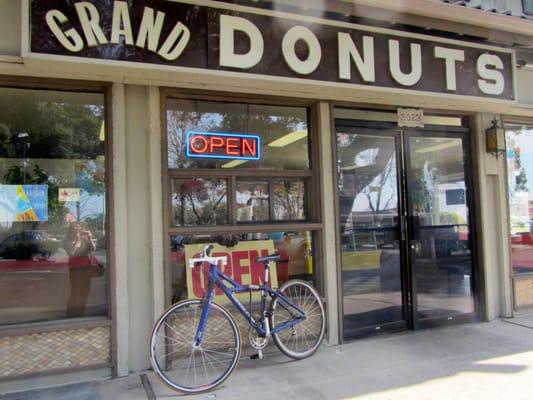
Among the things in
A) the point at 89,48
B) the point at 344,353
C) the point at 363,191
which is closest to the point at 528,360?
the point at 344,353

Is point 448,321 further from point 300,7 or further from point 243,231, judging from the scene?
point 300,7

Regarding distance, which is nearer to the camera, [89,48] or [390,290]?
[89,48]

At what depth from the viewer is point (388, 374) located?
3621 millimetres

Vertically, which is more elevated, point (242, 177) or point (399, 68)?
point (399, 68)

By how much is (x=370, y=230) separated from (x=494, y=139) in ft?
6.34

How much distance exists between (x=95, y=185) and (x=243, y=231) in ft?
4.66

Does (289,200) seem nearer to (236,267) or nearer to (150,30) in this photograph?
(236,267)

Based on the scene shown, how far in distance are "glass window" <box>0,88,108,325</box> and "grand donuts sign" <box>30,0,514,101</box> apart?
2.67 feet

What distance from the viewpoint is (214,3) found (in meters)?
3.50

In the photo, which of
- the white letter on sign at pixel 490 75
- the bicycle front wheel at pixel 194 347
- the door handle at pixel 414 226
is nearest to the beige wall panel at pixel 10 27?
the bicycle front wheel at pixel 194 347

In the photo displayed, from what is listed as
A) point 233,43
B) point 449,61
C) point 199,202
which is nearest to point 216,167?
point 199,202

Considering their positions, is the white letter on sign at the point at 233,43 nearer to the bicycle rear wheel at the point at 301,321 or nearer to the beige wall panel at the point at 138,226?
the beige wall panel at the point at 138,226

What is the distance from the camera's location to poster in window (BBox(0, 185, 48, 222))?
3.63 metres

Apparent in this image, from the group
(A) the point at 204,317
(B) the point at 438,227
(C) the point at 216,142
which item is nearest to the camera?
(A) the point at 204,317
